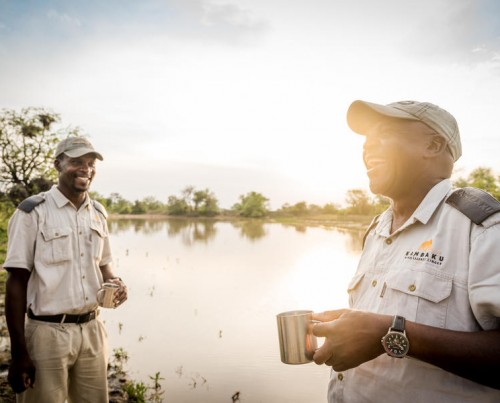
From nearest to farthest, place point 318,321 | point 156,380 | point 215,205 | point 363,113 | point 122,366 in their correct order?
point 318,321 → point 363,113 → point 156,380 → point 122,366 → point 215,205

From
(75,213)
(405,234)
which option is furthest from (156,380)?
(405,234)

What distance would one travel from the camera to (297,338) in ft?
5.69

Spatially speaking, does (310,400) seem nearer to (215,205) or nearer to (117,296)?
(117,296)

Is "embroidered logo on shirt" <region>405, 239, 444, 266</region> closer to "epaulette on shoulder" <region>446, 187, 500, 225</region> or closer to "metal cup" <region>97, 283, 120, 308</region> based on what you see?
"epaulette on shoulder" <region>446, 187, 500, 225</region>

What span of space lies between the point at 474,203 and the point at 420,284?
1.35 ft

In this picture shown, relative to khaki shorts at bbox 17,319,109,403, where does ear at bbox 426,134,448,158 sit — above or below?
above

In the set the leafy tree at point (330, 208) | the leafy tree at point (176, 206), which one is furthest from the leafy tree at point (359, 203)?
the leafy tree at point (176, 206)

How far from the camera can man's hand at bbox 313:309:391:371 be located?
145 cm

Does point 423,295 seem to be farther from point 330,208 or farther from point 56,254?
point 330,208

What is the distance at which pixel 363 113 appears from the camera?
76.1 inches

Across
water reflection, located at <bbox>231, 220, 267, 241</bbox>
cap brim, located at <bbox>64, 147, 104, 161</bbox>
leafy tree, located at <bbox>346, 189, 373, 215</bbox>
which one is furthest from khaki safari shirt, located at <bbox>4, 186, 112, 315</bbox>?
leafy tree, located at <bbox>346, 189, 373, 215</bbox>

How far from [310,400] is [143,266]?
13.2 meters

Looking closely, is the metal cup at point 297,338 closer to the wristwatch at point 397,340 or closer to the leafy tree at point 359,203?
the wristwatch at point 397,340

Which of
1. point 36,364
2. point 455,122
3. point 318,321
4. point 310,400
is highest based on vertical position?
point 455,122
